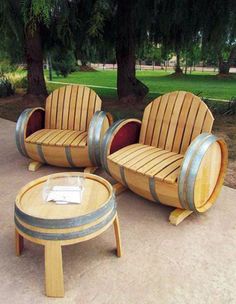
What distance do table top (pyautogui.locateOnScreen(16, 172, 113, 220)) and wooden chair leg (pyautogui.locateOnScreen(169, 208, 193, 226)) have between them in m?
0.66

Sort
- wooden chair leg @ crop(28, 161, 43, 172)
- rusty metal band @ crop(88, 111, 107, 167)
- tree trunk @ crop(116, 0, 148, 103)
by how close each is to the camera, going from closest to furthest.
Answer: rusty metal band @ crop(88, 111, 107, 167)
wooden chair leg @ crop(28, 161, 43, 172)
tree trunk @ crop(116, 0, 148, 103)

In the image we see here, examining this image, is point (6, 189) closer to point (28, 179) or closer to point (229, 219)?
point (28, 179)

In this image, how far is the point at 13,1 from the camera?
4.10 meters

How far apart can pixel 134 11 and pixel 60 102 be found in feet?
8.03

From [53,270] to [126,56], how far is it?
18.1 feet

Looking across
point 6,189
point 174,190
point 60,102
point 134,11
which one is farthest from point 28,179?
point 134,11

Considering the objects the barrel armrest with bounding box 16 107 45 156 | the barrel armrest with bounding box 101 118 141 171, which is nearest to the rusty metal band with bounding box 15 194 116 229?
the barrel armrest with bounding box 101 118 141 171

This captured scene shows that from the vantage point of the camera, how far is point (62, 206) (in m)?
1.89

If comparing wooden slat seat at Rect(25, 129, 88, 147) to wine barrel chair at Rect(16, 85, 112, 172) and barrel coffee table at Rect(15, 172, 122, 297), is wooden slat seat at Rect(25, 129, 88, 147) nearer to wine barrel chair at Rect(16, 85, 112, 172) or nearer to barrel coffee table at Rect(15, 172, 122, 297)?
wine barrel chair at Rect(16, 85, 112, 172)

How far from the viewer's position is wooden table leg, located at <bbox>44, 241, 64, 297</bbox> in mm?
1725

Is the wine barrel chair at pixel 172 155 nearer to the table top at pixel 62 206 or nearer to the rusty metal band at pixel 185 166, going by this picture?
the rusty metal band at pixel 185 166

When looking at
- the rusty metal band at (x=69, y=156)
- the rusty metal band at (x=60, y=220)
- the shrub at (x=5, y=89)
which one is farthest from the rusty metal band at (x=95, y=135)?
the shrub at (x=5, y=89)

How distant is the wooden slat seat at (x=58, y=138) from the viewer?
10.6 ft

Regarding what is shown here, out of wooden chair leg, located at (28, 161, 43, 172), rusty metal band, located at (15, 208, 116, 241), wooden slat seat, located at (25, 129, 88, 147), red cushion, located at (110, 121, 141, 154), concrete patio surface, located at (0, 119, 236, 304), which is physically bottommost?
concrete patio surface, located at (0, 119, 236, 304)
